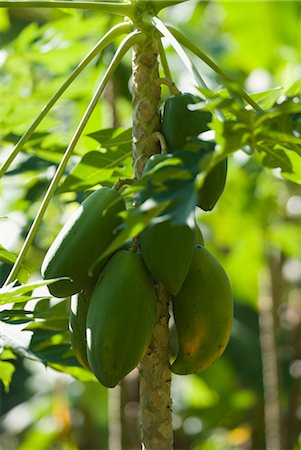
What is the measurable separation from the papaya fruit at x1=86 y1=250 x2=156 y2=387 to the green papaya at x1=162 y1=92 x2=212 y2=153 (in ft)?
0.51

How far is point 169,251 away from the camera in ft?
3.01

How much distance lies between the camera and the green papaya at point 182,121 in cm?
102

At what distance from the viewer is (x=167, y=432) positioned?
1.02 metres

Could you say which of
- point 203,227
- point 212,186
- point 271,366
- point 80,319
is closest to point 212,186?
point 212,186

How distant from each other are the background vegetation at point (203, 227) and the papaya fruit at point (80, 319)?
1.31 feet

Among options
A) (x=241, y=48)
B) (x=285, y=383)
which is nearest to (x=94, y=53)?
(x=241, y=48)

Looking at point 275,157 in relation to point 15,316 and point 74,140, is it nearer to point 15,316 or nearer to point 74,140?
Result: point 74,140

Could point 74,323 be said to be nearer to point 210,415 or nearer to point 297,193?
point 297,193

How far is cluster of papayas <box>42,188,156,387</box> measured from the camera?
3.02 ft

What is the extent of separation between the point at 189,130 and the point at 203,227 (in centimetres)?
203

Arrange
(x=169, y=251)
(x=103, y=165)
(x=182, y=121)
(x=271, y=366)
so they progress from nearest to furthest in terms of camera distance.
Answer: (x=169, y=251), (x=182, y=121), (x=103, y=165), (x=271, y=366)

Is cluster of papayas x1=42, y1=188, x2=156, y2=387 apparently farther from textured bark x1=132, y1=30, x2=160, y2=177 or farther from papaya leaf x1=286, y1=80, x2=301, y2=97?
papaya leaf x1=286, y1=80, x2=301, y2=97

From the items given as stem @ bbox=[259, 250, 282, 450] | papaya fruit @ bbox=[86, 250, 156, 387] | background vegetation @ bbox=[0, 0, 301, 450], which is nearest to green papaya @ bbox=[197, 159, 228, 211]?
papaya fruit @ bbox=[86, 250, 156, 387]

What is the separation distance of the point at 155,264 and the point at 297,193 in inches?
64.7
